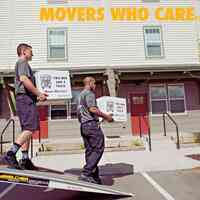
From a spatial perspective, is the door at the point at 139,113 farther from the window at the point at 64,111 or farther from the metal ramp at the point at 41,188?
the metal ramp at the point at 41,188

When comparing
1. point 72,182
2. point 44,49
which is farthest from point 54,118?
point 72,182

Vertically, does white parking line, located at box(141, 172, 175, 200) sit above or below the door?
below

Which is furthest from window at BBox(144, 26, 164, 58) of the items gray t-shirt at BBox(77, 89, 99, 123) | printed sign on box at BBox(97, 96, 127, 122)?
gray t-shirt at BBox(77, 89, 99, 123)

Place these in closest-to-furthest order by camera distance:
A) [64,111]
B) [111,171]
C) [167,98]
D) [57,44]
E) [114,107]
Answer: [111,171] → [114,107] → [64,111] → [57,44] → [167,98]

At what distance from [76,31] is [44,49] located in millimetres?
1807

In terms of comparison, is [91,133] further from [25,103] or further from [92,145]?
[25,103]

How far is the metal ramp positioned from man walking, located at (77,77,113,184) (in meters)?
0.79

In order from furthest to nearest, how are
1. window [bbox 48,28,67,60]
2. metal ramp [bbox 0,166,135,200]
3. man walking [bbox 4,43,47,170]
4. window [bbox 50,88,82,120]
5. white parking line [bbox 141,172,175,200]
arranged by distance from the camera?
window [bbox 48,28,67,60], window [bbox 50,88,82,120], white parking line [bbox 141,172,175,200], man walking [bbox 4,43,47,170], metal ramp [bbox 0,166,135,200]

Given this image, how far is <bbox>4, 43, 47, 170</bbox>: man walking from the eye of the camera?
331 centimetres

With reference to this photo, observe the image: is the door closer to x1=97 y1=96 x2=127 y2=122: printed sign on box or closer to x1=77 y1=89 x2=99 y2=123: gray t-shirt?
x1=97 y1=96 x2=127 y2=122: printed sign on box

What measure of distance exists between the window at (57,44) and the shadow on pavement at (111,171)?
755 centimetres

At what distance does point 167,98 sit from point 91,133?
9346 mm

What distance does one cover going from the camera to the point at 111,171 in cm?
546

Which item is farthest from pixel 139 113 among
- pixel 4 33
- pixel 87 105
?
pixel 87 105
